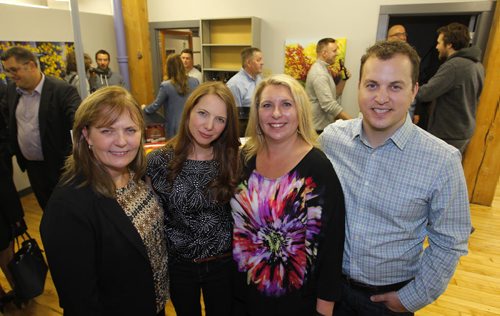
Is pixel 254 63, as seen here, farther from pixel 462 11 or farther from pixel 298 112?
pixel 462 11

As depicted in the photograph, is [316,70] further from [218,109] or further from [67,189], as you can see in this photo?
[67,189]

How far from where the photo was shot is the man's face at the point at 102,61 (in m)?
4.76

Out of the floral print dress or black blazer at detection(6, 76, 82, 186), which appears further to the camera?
black blazer at detection(6, 76, 82, 186)

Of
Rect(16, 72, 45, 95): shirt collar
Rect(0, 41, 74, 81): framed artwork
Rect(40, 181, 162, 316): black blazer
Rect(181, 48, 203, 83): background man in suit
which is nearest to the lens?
Rect(40, 181, 162, 316): black blazer

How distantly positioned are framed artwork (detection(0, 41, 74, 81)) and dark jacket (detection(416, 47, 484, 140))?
4728 millimetres

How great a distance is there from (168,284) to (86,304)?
0.44 metres

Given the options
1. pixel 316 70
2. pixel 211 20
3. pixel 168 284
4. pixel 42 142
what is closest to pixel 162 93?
pixel 42 142

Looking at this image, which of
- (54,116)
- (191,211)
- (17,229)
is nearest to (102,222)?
(191,211)

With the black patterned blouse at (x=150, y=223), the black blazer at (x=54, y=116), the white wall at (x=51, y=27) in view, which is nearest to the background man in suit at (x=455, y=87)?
the black patterned blouse at (x=150, y=223)

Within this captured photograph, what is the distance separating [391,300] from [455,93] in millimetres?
2867

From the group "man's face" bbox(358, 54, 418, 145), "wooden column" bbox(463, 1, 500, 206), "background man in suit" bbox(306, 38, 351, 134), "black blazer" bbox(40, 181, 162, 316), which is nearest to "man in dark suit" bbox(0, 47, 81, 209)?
"black blazer" bbox(40, 181, 162, 316)

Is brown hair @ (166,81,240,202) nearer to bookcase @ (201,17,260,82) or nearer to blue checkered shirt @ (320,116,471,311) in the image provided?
blue checkered shirt @ (320,116,471,311)

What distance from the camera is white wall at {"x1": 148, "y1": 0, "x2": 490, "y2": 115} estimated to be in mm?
4516

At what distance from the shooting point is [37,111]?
2566 millimetres
